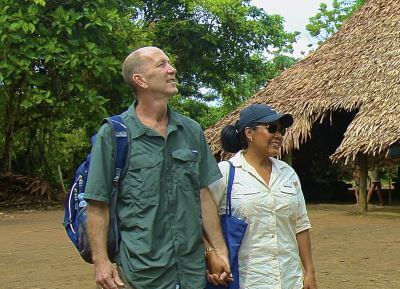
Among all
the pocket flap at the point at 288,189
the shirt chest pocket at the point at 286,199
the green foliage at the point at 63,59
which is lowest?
the shirt chest pocket at the point at 286,199

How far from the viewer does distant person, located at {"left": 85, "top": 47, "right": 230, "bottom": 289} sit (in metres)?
2.68

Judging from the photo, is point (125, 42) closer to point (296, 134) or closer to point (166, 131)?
point (296, 134)

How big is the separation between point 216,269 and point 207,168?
41 cm

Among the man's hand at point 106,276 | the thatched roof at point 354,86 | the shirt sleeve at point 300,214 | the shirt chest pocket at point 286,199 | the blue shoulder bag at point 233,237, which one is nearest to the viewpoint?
the man's hand at point 106,276

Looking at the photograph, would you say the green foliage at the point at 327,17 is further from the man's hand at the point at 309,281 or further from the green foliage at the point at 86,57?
the man's hand at the point at 309,281

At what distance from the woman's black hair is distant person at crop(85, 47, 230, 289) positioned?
0.43 metres

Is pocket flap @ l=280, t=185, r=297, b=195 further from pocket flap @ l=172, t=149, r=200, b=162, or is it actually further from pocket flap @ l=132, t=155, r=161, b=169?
pocket flap @ l=132, t=155, r=161, b=169

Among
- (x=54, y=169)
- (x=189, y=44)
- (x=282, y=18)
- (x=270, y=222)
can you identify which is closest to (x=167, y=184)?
(x=270, y=222)

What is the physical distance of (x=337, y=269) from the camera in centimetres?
705

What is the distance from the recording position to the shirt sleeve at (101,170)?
8.79 ft

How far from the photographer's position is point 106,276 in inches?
104

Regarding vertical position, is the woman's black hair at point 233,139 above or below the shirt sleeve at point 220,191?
above

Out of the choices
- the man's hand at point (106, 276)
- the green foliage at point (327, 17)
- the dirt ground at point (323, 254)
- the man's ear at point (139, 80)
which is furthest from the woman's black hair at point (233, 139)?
the green foliage at point (327, 17)

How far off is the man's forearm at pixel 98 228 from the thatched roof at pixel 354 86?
986cm
